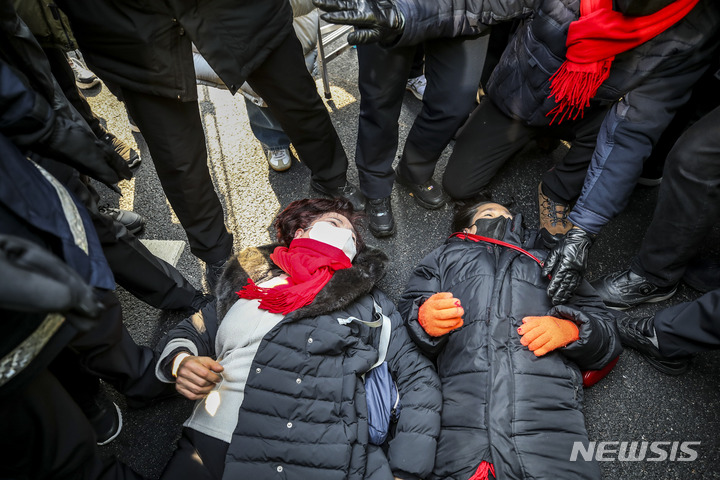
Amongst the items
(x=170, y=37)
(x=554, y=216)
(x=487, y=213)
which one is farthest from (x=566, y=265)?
(x=170, y=37)

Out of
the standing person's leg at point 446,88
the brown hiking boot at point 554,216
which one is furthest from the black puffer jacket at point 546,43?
the brown hiking boot at point 554,216

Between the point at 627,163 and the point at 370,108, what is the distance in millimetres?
1167

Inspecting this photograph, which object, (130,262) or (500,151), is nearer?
(130,262)

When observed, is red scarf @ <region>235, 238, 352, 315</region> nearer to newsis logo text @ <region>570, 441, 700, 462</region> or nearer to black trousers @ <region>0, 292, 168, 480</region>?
black trousers @ <region>0, 292, 168, 480</region>

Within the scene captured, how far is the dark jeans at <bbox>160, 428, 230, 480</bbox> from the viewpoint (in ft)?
5.13

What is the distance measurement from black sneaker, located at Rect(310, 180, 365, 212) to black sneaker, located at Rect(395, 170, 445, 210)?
0.93 ft

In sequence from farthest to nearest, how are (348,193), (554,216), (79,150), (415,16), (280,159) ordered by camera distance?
1. (280,159)
2. (348,193)
3. (554,216)
4. (415,16)
5. (79,150)

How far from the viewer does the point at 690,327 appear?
6.10 feet

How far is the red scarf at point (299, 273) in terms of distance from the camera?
5.57ft

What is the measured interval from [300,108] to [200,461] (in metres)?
1.51

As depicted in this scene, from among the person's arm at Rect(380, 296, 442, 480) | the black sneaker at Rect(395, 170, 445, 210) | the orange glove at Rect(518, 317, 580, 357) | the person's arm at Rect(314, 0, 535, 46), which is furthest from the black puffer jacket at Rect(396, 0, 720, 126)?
the person's arm at Rect(380, 296, 442, 480)

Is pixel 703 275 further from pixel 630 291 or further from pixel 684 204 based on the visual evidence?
pixel 684 204

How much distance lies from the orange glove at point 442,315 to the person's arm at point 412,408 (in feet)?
0.41

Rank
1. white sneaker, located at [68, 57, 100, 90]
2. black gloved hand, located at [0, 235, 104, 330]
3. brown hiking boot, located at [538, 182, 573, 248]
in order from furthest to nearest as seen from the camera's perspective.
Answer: white sneaker, located at [68, 57, 100, 90] < brown hiking boot, located at [538, 182, 573, 248] < black gloved hand, located at [0, 235, 104, 330]
